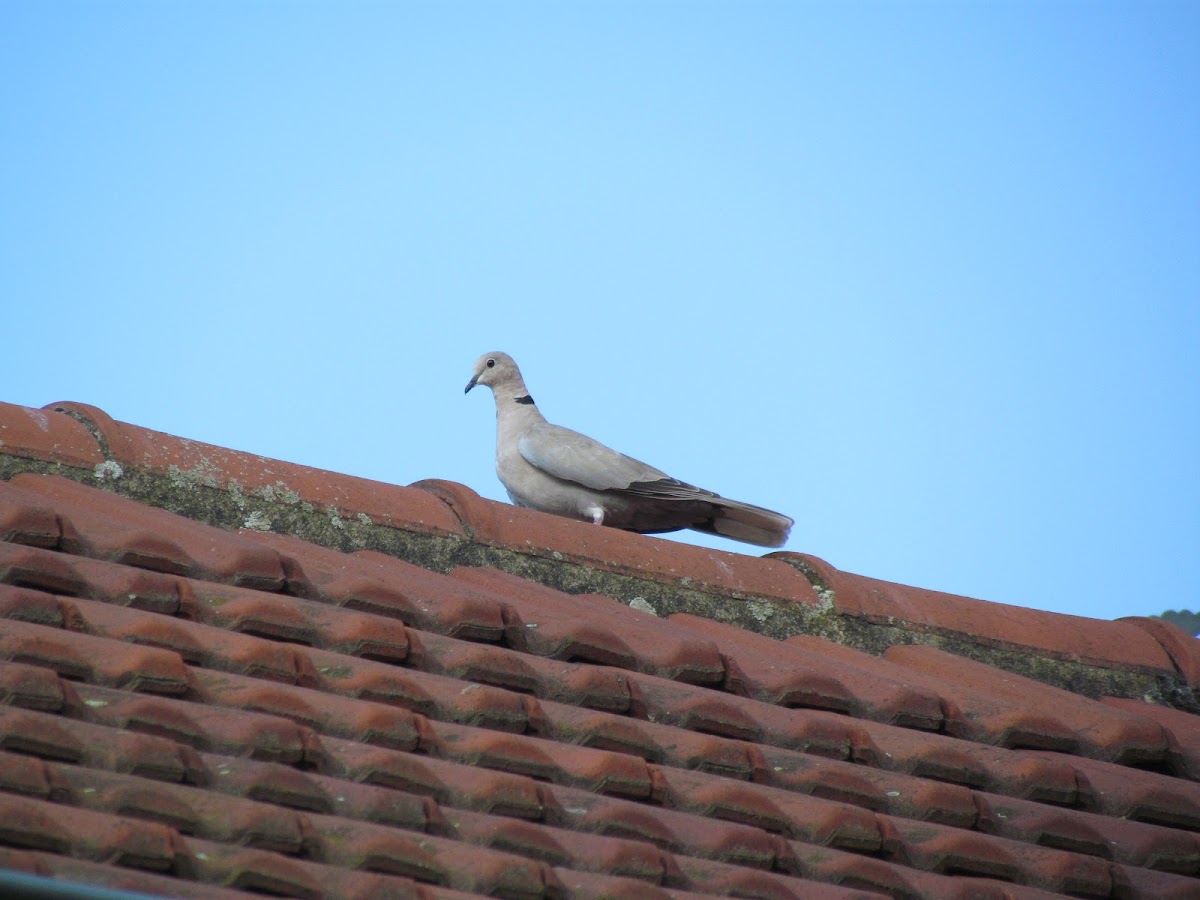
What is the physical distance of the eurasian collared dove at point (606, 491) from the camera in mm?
5324

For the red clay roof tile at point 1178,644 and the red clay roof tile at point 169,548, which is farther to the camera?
the red clay roof tile at point 1178,644

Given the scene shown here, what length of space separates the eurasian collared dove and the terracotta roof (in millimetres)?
1069

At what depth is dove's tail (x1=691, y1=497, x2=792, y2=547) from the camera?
5148 millimetres

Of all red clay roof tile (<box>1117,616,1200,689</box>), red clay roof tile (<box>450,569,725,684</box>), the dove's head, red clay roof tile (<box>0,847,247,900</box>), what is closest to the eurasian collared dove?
the dove's head

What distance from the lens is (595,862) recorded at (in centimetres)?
234

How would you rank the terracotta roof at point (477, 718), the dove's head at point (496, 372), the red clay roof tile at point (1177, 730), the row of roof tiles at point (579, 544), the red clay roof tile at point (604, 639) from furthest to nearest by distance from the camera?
the dove's head at point (496, 372)
the row of roof tiles at point (579, 544)
the red clay roof tile at point (1177, 730)
the red clay roof tile at point (604, 639)
the terracotta roof at point (477, 718)

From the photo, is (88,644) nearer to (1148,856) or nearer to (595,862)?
(595,862)

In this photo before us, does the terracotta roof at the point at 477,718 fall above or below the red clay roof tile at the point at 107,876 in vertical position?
above

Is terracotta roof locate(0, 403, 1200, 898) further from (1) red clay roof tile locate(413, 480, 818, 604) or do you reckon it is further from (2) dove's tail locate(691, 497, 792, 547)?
(2) dove's tail locate(691, 497, 792, 547)

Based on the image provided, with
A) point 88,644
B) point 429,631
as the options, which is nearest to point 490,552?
point 429,631

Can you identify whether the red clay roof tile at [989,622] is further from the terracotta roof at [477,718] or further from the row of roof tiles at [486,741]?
the row of roof tiles at [486,741]

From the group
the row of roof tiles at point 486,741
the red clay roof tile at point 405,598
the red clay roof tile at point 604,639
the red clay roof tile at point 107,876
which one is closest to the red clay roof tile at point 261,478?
the row of roof tiles at point 486,741

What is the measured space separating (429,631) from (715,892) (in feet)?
2.90

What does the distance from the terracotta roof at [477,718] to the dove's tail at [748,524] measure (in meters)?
0.89
